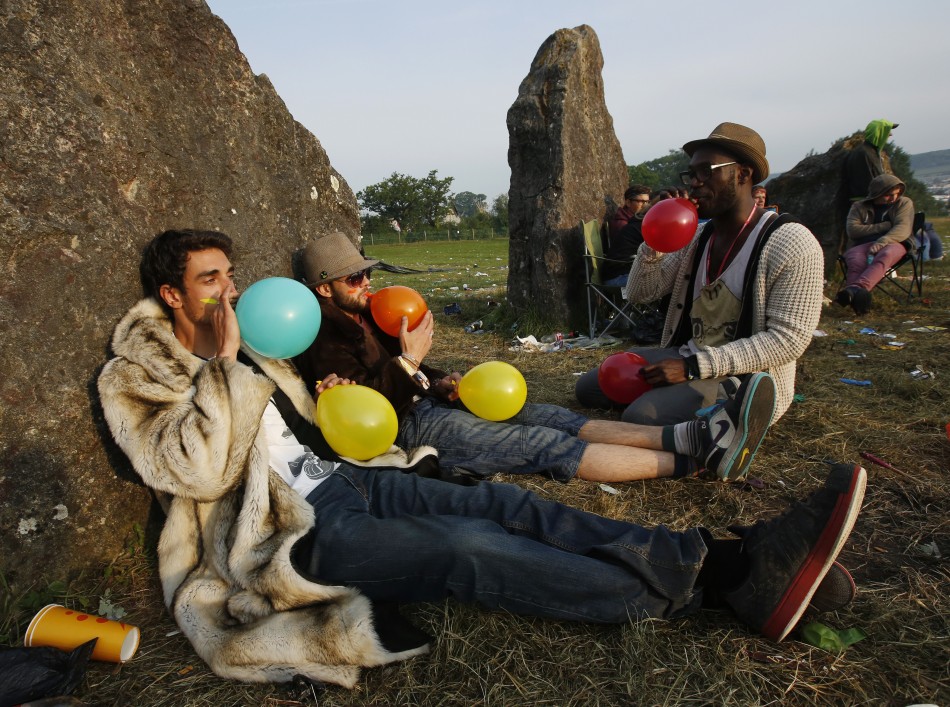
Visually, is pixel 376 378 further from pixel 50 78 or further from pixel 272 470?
pixel 50 78

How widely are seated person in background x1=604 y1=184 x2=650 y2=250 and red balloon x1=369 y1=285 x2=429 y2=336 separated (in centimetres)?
495

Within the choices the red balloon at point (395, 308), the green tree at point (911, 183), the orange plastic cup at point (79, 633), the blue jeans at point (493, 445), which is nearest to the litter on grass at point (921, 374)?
the blue jeans at point (493, 445)

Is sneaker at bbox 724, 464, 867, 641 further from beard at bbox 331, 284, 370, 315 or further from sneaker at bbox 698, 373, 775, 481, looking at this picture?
beard at bbox 331, 284, 370, 315

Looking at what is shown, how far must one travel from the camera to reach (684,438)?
311 centimetres

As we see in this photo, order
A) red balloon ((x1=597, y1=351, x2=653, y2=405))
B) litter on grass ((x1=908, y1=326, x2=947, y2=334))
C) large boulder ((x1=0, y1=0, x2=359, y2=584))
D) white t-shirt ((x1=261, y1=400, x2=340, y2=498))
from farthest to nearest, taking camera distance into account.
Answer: litter on grass ((x1=908, y1=326, x2=947, y2=334)) < red balloon ((x1=597, y1=351, x2=653, y2=405)) < white t-shirt ((x1=261, y1=400, x2=340, y2=498)) < large boulder ((x1=0, y1=0, x2=359, y2=584))

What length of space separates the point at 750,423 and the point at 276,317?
2.36 m

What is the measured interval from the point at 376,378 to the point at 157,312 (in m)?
1.11

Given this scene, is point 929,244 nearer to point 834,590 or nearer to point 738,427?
point 738,427

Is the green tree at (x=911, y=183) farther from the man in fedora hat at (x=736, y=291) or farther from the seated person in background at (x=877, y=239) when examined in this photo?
the man in fedora hat at (x=736, y=291)

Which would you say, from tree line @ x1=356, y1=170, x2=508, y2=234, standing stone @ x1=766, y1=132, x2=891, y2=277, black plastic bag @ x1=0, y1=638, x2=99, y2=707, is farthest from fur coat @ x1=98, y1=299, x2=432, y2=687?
tree line @ x1=356, y1=170, x2=508, y2=234

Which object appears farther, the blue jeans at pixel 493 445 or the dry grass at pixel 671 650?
the blue jeans at pixel 493 445

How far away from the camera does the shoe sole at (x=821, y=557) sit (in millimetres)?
1840

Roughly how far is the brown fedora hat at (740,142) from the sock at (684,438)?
1586 millimetres

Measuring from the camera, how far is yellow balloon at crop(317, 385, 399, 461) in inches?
102
